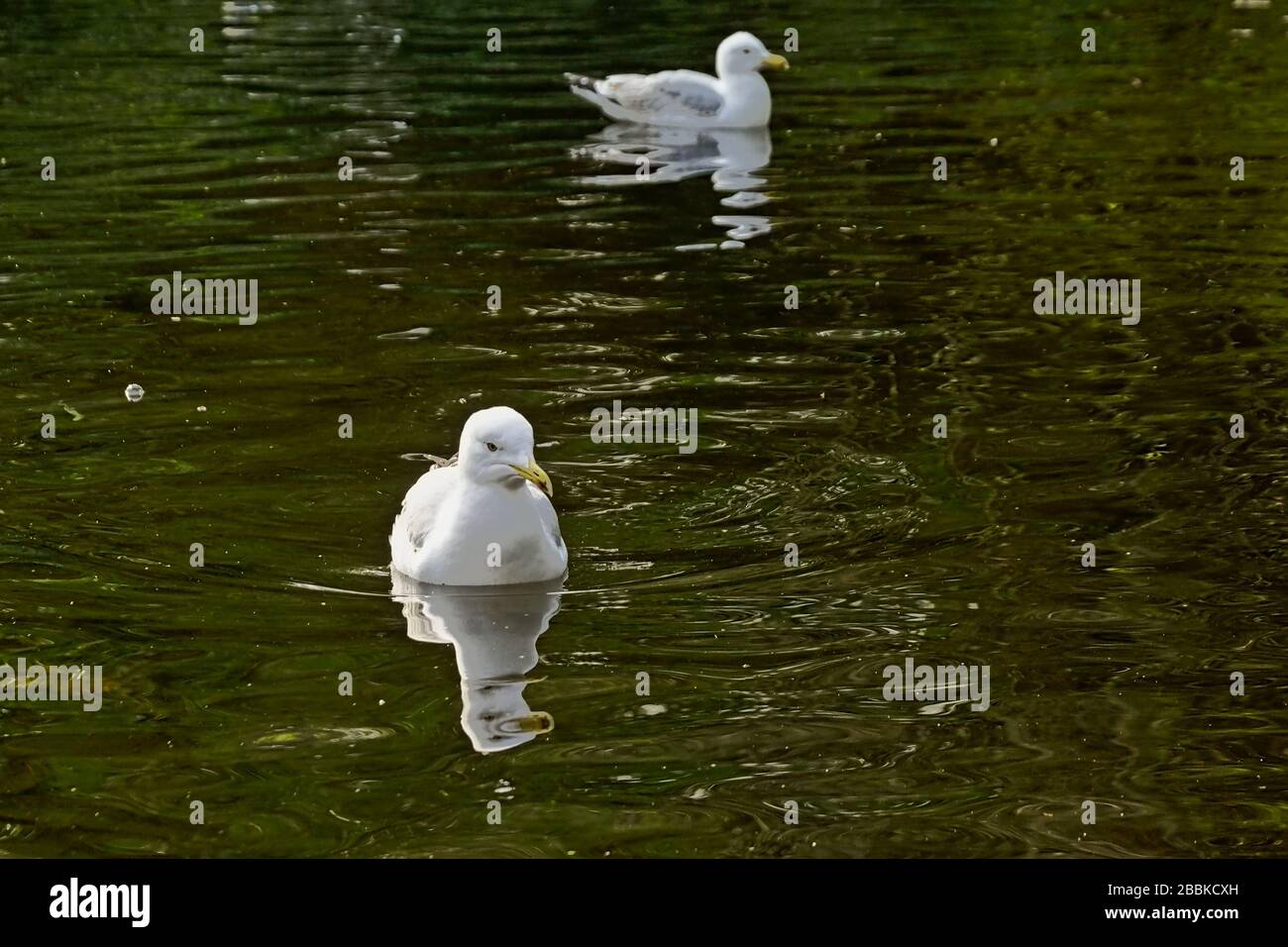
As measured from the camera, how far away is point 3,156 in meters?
21.4

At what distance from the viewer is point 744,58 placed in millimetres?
→ 22641

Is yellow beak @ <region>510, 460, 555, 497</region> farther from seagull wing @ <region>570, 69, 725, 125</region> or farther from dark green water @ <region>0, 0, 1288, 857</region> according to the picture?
seagull wing @ <region>570, 69, 725, 125</region>

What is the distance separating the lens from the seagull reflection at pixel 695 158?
18.9 m

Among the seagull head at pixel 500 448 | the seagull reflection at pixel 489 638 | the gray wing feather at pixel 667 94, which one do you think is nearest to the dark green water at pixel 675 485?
the seagull reflection at pixel 489 638

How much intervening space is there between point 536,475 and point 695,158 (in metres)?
12.5

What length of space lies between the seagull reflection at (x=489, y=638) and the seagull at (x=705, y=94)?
13246 mm

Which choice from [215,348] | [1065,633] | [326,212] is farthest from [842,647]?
[326,212]

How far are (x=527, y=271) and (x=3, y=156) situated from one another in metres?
7.94

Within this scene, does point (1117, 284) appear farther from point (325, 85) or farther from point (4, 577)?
point (325, 85)

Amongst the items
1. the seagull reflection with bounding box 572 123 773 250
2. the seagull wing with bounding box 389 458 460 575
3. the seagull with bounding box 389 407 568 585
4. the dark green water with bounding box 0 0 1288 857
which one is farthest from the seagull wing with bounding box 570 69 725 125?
the seagull with bounding box 389 407 568 585

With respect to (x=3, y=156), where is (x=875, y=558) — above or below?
below

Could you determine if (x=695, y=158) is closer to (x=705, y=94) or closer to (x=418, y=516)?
(x=705, y=94)

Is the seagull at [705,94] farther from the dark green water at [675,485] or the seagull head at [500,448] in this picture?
the seagull head at [500,448]

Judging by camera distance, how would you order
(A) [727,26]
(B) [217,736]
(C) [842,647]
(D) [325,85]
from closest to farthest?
(B) [217,736]
(C) [842,647]
(D) [325,85]
(A) [727,26]
